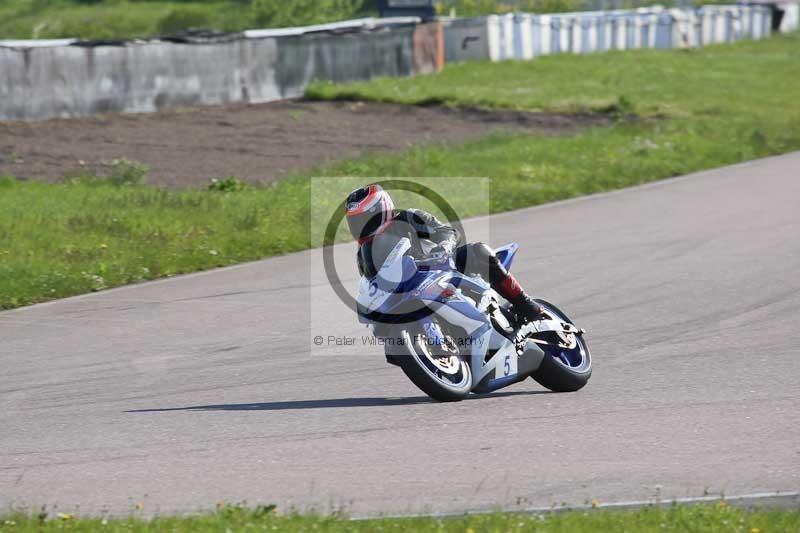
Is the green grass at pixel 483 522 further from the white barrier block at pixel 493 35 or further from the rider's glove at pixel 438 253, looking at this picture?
the white barrier block at pixel 493 35

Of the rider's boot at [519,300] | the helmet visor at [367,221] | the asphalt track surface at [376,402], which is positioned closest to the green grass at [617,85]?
the asphalt track surface at [376,402]

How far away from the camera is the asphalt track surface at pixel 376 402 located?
6.72 meters

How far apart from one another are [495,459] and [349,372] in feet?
8.95

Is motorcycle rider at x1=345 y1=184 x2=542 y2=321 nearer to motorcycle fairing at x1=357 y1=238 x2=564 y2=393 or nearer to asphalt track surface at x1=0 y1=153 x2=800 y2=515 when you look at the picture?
motorcycle fairing at x1=357 y1=238 x2=564 y2=393

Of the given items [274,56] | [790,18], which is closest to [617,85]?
[274,56]

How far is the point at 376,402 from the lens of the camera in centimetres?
862

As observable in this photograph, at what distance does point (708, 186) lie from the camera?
19.2m

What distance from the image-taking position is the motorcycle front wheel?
8062mm

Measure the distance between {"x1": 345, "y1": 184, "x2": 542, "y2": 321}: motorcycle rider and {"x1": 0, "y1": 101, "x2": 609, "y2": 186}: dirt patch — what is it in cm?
1152

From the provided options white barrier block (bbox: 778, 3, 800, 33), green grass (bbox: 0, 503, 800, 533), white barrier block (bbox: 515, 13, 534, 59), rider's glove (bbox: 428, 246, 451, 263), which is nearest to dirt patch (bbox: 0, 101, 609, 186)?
white barrier block (bbox: 515, 13, 534, 59)

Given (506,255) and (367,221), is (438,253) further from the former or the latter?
(506,255)

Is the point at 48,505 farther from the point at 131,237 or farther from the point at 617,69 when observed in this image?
the point at 617,69

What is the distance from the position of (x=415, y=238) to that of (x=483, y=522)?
2625 millimetres

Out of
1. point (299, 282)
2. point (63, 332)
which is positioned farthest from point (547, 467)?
point (299, 282)
